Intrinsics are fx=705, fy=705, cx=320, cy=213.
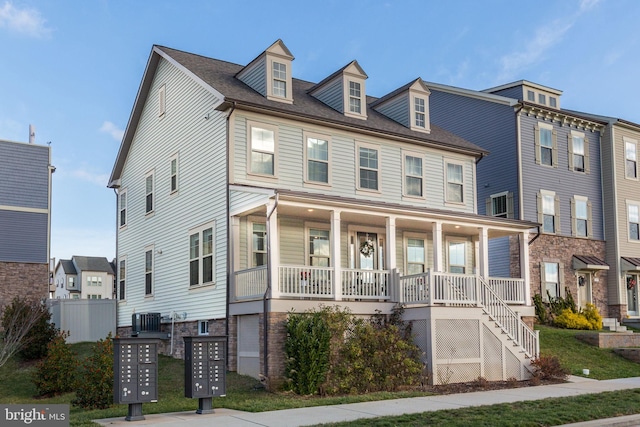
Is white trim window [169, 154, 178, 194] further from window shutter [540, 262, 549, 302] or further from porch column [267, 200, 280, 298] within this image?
window shutter [540, 262, 549, 302]

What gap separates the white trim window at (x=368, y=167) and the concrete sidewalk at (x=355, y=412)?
8425 millimetres

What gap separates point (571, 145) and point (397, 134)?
1110 centimetres

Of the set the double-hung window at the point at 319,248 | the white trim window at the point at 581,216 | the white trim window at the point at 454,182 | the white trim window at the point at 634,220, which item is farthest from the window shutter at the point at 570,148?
the double-hung window at the point at 319,248

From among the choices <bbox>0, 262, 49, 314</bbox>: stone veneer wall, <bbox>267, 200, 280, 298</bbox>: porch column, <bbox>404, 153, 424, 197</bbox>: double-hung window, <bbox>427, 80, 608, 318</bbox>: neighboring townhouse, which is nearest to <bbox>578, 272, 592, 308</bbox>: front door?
<bbox>427, 80, 608, 318</bbox>: neighboring townhouse

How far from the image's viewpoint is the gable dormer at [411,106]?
79.6 feet

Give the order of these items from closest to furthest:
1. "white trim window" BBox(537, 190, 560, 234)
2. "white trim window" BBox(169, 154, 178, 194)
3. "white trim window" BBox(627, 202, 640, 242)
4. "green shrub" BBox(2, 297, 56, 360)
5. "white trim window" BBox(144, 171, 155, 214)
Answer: "green shrub" BBox(2, 297, 56, 360)
"white trim window" BBox(169, 154, 178, 194)
"white trim window" BBox(144, 171, 155, 214)
"white trim window" BBox(537, 190, 560, 234)
"white trim window" BBox(627, 202, 640, 242)

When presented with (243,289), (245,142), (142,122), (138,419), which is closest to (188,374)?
(138,419)

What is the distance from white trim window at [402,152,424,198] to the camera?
76.4ft

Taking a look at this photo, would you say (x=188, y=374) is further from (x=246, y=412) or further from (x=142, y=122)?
(x=142, y=122)

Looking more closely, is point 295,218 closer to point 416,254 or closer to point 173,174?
point 416,254

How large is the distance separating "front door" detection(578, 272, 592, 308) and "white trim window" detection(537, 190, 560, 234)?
258 centimetres

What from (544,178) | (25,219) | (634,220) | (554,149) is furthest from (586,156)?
(25,219)

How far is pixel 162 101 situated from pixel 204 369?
14213 millimetres

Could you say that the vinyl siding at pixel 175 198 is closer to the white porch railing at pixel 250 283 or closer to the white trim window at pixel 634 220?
the white porch railing at pixel 250 283
